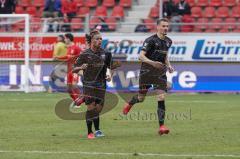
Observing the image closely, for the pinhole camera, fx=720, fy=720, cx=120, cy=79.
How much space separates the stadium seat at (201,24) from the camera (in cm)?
2714

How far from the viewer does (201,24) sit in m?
27.2

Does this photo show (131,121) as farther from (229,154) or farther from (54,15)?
(54,15)

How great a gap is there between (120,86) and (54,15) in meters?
4.79

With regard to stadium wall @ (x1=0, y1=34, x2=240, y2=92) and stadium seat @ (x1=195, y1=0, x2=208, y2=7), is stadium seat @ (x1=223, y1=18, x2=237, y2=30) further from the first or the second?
stadium seat @ (x1=195, y1=0, x2=208, y2=7)

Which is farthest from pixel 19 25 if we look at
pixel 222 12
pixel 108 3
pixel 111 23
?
pixel 222 12

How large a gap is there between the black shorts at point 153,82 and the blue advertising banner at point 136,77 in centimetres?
1113

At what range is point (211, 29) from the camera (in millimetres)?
27672

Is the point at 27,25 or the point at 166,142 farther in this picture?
the point at 27,25

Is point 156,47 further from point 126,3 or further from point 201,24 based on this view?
point 126,3

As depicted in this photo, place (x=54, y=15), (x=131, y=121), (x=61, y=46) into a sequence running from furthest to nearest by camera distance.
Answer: (x=54, y=15)
(x=61, y=46)
(x=131, y=121)

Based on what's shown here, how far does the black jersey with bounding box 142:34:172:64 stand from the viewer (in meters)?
14.3

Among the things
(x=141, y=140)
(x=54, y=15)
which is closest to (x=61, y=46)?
(x=54, y=15)

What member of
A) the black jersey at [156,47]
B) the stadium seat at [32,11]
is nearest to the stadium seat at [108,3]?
the stadium seat at [32,11]

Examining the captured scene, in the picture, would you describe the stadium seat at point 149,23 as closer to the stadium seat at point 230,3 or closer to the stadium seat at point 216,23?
the stadium seat at point 216,23
